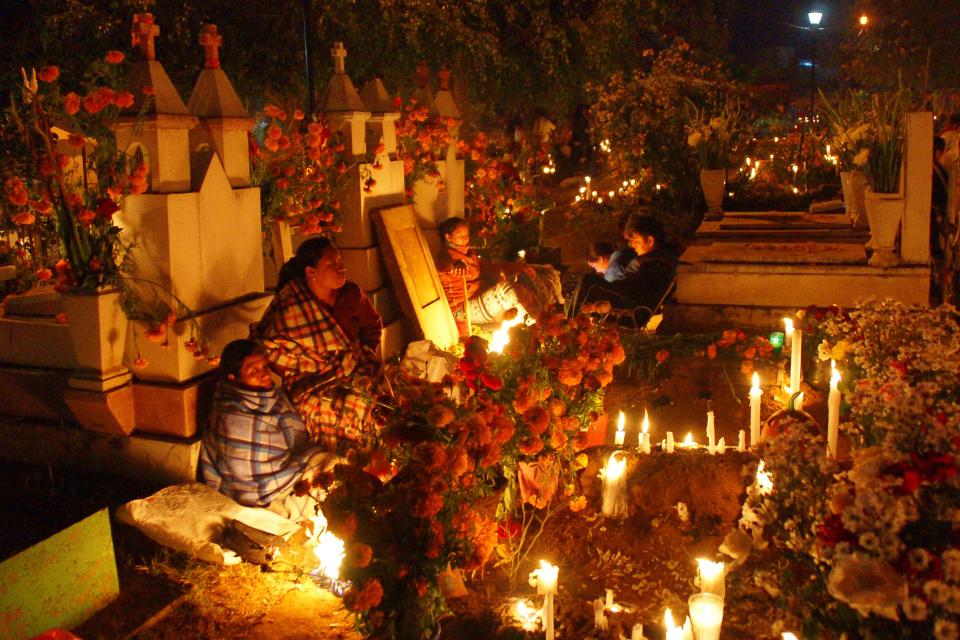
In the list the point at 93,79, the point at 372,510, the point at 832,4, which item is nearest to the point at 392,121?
the point at 93,79

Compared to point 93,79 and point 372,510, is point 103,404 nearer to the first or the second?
point 93,79

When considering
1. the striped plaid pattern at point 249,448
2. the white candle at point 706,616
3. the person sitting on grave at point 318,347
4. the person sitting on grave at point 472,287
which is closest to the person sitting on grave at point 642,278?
the person sitting on grave at point 472,287

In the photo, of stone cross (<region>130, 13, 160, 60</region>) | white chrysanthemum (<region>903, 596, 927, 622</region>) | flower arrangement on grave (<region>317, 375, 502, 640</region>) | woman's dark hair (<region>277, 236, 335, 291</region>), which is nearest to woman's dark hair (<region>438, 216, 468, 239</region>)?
woman's dark hair (<region>277, 236, 335, 291</region>)

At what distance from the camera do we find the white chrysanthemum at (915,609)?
235cm

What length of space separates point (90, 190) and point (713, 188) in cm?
913

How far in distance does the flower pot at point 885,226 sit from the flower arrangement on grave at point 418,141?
3440 mm

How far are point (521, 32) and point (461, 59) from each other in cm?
91

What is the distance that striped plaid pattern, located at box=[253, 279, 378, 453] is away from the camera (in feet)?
16.4

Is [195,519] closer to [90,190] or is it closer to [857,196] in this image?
[90,190]

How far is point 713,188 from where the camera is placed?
1234 cm

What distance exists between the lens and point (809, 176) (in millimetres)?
15148

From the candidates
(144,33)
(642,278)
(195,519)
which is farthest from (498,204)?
(195,519)

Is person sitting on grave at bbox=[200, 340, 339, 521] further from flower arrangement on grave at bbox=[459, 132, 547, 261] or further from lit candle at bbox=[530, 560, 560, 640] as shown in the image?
flower arrangement on grave at bbox=[459, 132, 547, 261]

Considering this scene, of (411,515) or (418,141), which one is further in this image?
(418,141)
